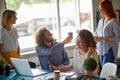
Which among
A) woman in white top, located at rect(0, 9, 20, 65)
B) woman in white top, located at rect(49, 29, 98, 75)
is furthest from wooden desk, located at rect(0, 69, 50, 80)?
woman in white top, located at rect(0, 9, 20, 65)

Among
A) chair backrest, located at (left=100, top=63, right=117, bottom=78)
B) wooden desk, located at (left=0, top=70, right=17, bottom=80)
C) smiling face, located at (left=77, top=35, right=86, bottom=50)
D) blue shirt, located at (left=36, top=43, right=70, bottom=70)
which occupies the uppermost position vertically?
smiling face, located at (left=77, top=35, right=86, bottom=50)

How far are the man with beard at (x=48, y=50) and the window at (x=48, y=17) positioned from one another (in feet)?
4.33

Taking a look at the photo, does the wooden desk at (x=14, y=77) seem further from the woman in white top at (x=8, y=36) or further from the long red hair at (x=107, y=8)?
the long red hair at (x=107, y=8)

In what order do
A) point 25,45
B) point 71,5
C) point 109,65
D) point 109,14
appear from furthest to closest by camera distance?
point 71,5
point 25,45
point 109,14
point 109,65

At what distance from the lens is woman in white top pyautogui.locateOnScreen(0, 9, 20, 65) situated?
3506 mm

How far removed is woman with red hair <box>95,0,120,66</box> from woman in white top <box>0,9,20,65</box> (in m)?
1.18

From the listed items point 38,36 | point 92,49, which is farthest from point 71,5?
point 92,49

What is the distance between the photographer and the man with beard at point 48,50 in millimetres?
3217

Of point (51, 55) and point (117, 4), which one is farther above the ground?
point (117, 4)

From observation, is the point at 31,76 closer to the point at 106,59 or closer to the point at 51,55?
the point at 51,55

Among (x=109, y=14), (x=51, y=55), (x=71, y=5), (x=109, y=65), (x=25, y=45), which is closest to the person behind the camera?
(x=109, y=65)

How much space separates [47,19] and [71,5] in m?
0.70

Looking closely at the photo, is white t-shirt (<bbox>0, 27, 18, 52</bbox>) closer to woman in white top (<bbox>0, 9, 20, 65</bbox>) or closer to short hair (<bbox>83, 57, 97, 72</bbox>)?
woman in white top (<bbox>0, 9, 20, 65</bbox>)

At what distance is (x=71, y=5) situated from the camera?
17.6 ft
